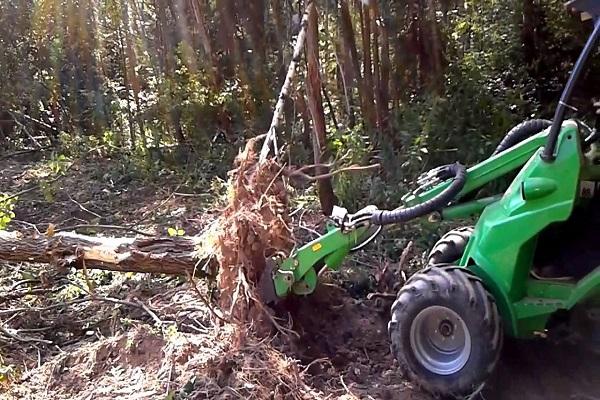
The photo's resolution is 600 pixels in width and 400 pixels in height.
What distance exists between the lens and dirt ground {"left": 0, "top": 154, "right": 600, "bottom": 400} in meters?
4.11

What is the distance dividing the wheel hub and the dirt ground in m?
0.21

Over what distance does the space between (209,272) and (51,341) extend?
1351mm

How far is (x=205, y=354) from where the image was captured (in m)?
4.35

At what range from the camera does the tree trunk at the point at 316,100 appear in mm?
6855

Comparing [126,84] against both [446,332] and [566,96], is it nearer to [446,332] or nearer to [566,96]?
[446,332]

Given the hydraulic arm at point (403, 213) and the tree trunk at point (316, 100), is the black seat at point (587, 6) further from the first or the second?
the tree trunk at point (316, 100)

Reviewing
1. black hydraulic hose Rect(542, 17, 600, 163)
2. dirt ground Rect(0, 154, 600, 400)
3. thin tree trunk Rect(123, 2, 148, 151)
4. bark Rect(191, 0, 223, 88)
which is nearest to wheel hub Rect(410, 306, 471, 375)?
dirt ground Rect(0, 154, 600, 400)

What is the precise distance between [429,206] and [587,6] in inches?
51.0

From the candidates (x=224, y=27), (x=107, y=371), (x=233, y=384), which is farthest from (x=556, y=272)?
(x=224, y=27)

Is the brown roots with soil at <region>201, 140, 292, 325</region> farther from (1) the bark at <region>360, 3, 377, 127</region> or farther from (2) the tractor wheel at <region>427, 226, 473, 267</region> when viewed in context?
(1) the bark at <region>360, 3, 377, 127</region>

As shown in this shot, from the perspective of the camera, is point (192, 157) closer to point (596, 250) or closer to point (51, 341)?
point (51, 341)

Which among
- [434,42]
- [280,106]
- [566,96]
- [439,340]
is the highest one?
[434,42]

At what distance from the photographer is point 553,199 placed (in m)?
3.78

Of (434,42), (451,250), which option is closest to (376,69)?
(434,42)
